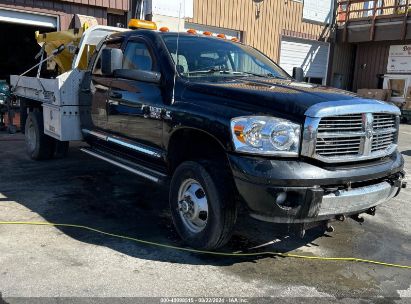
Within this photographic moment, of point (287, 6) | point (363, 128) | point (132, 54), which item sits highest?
point (287, 6)

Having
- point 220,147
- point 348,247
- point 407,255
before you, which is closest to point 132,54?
point 220,147

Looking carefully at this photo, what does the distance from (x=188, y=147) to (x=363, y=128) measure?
1628 millimetres

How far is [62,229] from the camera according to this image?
14.7 ft

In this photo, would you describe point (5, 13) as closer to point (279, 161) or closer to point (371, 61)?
point (279, 161)

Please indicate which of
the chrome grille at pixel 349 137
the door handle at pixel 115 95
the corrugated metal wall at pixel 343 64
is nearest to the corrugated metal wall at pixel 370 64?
the corrugated metal wall at pixel 343 64

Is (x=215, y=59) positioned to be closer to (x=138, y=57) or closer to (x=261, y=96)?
(x=138, y=57)

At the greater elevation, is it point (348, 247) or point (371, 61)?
point (371, 61)

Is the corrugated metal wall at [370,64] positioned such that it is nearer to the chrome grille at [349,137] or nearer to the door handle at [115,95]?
the door handle at [115,95]

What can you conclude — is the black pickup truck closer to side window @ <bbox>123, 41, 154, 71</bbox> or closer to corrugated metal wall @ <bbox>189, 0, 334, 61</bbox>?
side window @ <bbox>123, 41, 154, 71</bbox>

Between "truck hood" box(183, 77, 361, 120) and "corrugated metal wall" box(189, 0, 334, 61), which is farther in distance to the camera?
"corrugated metal wall" box(189, 0, 334, 61)

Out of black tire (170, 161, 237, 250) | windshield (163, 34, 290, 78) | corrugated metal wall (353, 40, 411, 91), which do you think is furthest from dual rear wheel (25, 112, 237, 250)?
corrugated metal wall (353, 40, 411, 91)

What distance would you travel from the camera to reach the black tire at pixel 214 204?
3.72 m

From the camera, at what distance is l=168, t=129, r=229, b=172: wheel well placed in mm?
3934

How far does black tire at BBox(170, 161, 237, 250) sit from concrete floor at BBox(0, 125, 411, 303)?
18cm
